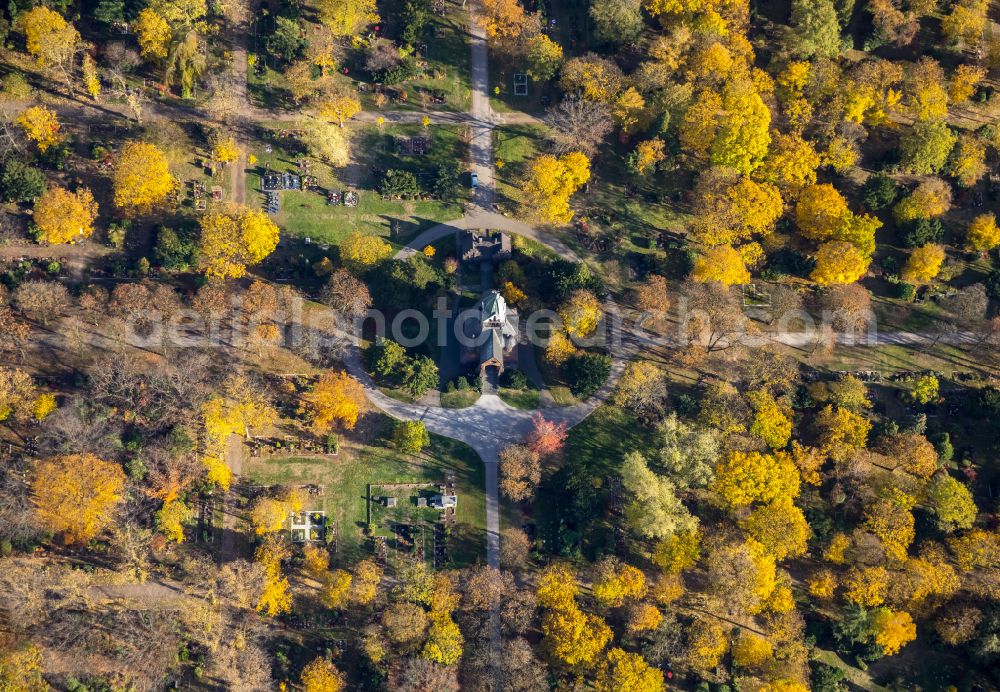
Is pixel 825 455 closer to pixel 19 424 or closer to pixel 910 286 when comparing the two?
pixel 910 286

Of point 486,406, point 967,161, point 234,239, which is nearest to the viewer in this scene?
point 234,239

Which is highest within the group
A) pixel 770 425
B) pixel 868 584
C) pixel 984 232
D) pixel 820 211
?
pixel 820 211

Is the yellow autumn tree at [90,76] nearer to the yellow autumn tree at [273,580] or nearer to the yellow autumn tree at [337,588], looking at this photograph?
the yellow autumn tree at [273,580]

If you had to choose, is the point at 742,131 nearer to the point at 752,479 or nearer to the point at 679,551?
the point at 752,479

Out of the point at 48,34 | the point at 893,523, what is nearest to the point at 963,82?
the point at 893,523

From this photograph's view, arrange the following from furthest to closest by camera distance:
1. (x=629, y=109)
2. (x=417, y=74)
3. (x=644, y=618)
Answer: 1. (x=417, y=74)
2. (x=629, y=109)
3. (x=644, y=618)

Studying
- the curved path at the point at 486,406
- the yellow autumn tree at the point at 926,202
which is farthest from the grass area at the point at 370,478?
Answer: the yellow autumn tree at the point at 926,202
